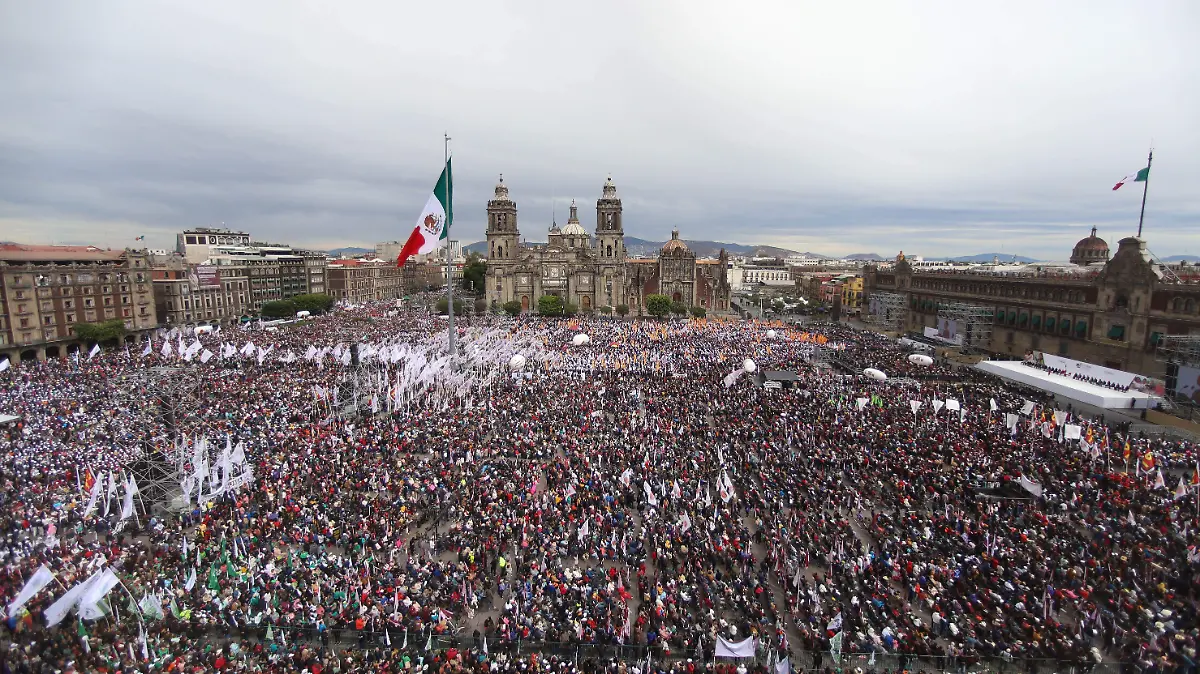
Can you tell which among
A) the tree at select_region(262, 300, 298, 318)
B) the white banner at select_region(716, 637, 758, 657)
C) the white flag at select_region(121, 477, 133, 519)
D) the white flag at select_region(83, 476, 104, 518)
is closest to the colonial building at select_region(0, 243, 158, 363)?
the tree at select_region(262, 300, 298, 318)

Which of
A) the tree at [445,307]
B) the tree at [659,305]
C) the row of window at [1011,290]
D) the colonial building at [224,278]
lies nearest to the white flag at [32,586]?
the row of window at [1011,290]

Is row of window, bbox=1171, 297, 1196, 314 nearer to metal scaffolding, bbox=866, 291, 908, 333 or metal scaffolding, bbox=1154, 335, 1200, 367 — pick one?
metal scaffolding, bbox=1154, 335, 1200, 367

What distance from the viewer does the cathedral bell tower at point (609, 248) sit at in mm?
86562

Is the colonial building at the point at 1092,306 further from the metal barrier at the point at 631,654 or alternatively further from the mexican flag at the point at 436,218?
the mexican flag at the point at 436,218

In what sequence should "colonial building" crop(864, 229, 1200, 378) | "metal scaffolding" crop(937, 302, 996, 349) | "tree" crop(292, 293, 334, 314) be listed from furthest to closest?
"tree" crop(292, 293, 334, 314) → "metal scaffolding" crop(937, 302, 996, 349) → "colonial building" crop(864, 229, 1200, 378)

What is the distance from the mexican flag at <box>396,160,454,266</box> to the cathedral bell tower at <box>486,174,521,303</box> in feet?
187

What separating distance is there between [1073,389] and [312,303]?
8569 cm

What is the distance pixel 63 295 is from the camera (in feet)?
172

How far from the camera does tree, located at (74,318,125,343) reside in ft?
Answer: 171

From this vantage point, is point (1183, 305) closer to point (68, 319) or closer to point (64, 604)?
point (64, 604)

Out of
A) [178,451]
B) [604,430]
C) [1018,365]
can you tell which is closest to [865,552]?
[604,430]

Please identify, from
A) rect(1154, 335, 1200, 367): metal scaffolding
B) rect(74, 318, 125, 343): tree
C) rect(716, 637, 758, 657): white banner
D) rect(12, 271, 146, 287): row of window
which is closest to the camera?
rect(716, 637, 758, 657): white banner

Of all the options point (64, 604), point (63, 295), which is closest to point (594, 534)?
point (64, 604)

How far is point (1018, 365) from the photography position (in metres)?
37.8
